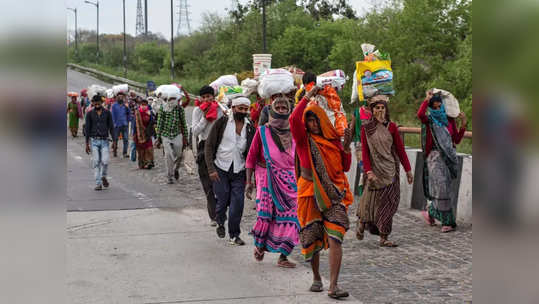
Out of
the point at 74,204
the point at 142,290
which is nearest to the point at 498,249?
the point at 142,290

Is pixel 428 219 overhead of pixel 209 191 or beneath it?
beneath

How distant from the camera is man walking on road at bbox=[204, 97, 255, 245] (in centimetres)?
854

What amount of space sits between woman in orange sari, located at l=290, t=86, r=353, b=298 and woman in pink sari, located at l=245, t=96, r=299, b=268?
1125 mm

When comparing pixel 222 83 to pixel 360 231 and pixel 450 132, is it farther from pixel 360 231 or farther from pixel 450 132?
pixel 450 132

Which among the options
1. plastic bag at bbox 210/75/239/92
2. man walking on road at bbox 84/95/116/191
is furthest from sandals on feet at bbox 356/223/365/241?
man walking on road at bbox 84/95/116/191

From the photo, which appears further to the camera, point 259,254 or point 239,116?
point 239,116

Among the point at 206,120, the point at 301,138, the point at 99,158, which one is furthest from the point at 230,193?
the point at 99,158

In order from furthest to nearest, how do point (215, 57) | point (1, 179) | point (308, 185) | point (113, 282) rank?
point (215, 57) < point (113, 282) < point (308, 185) < point (1, 179)

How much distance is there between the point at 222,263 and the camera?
7.54 meters

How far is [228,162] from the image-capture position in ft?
28.2

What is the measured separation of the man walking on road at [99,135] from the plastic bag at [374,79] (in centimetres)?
760

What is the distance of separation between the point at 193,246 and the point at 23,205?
732 cm

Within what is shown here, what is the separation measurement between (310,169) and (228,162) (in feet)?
8.36

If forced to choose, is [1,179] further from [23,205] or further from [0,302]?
[0,302]
